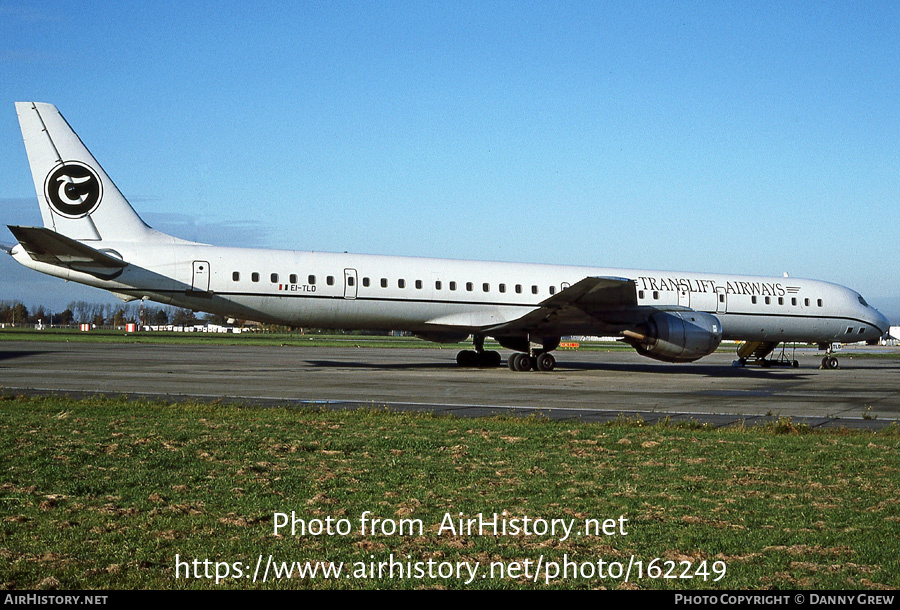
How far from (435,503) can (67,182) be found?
19.8 metres

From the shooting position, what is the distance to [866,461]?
8.59 metres

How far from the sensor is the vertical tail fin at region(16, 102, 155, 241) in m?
22.0

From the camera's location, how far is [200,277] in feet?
75.8

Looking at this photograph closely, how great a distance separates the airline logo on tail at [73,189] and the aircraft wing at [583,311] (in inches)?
488

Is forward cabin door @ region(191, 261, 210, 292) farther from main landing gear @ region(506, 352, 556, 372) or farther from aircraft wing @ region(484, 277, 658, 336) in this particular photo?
main landing gear @ region(506, 352, 556, 372)

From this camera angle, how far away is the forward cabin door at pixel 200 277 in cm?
2302

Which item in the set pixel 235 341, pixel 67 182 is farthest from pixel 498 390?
pixel 235 341

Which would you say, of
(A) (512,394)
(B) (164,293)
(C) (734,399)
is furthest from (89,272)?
(C) (734,399)

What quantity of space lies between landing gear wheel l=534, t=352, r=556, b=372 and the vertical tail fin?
1300 centimetres

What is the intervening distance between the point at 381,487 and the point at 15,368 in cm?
1937

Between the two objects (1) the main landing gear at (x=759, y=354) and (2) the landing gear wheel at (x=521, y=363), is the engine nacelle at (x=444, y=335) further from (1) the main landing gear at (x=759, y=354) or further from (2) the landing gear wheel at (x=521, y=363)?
(1) the main landing gear at (x=759, y=354)

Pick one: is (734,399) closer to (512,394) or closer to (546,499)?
(512,394)

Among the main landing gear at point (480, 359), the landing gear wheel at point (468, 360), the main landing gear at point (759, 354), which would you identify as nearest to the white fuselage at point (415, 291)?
the main landing gear at point (480, 359)

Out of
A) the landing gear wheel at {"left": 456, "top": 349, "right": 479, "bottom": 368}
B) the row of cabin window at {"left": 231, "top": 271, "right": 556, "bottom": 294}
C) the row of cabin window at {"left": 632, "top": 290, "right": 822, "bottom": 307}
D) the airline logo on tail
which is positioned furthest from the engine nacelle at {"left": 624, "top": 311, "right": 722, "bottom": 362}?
the airline logo on tail
